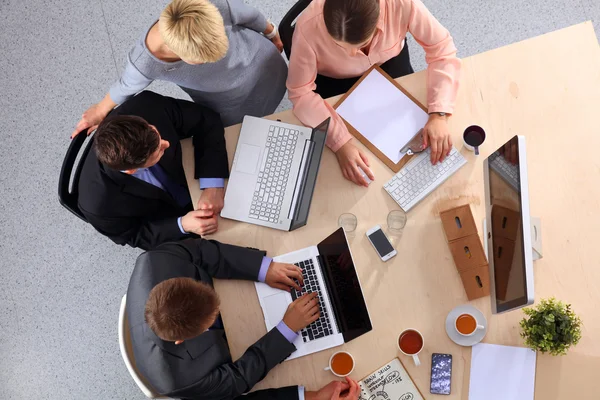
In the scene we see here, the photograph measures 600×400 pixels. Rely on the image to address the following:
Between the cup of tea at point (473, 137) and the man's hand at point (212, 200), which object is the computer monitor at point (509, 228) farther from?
the man's hand at point (212, 200)

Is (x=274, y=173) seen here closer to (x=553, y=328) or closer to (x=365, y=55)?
(x=365, y=55)

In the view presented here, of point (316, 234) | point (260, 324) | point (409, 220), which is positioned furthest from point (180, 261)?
point (409, 220)

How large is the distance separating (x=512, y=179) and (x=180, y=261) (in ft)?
3.36

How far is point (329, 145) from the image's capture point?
5.99 ft

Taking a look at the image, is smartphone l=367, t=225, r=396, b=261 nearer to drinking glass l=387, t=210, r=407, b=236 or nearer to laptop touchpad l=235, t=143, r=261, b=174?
drinking glass l=387, t=210, r=407, b=236

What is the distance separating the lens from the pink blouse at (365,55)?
180 cm

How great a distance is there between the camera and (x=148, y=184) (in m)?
1.86

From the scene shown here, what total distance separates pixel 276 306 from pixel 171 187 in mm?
647

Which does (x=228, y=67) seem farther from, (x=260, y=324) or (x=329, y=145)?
(x=260, y=324)

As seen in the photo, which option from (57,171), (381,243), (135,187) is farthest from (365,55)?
(57,171)

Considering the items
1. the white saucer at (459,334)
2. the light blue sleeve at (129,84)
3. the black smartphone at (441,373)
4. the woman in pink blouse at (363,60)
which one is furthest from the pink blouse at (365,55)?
the black smartphone at (441,373)

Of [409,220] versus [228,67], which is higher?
[228,67]

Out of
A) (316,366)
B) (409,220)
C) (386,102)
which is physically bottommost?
(316,366)

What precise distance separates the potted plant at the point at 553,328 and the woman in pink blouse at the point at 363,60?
1.85ft
